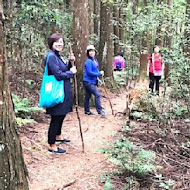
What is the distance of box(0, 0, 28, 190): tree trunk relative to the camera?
291 cm

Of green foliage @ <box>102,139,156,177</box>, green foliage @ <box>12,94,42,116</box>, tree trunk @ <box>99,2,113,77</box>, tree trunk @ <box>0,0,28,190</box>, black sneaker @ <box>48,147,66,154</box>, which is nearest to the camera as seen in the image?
tree trunk @ <box>0,0,28,190</box>

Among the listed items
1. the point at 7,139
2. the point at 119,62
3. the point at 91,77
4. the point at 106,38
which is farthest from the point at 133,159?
the point at 119,62

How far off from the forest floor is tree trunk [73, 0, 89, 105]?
192 cm

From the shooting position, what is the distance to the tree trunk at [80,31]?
9336mm

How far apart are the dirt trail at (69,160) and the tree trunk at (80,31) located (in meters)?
2.04

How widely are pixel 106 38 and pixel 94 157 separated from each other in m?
8.26

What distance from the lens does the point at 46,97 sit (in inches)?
215

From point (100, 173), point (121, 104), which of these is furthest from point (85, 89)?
point (100, 173)

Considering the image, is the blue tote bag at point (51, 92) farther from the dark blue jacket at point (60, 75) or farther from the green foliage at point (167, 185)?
the green foliage at point (167, 185)

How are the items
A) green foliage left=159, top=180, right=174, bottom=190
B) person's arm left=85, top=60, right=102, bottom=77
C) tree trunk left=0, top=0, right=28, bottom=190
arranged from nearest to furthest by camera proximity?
tree trunk left=0, top=0, right=28, bottom=190 → green foliage left=159, top=180, right=174, bottom=190 → person's arm left=85, top=60, right=102, bottom=77

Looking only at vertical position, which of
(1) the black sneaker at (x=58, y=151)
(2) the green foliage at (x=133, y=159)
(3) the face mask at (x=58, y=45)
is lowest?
(1) the black sneaker at (x=58, y=151)

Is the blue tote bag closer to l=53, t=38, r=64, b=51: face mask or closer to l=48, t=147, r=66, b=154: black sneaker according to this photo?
l=53, t=38, r=64, b=51: face mask

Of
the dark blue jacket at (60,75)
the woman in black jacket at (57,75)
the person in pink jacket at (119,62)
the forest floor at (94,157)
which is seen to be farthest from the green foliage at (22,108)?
the person in pink jacket at (119,62)

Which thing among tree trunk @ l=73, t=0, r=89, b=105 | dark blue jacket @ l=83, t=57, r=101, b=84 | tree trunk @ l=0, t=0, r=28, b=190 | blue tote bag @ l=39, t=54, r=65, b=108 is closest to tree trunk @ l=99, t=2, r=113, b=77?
tree trunk @ l=73, t=0, r=89, b=105
